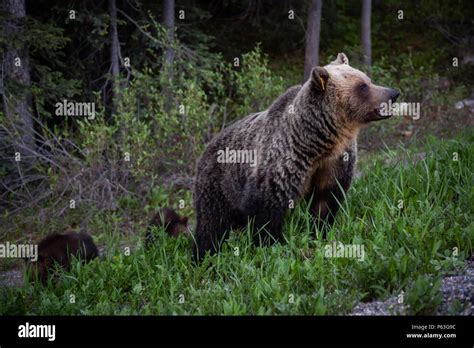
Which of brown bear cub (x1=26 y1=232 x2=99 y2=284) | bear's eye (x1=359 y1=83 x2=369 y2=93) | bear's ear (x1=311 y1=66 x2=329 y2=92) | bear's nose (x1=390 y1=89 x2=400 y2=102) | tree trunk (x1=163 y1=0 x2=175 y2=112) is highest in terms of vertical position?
tree trunk (x1=163 y1=0 x2=175 y2=112)

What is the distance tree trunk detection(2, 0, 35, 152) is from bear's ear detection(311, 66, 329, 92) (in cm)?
570

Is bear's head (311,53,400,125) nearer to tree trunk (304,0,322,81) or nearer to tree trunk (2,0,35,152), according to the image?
tree trunk (2,0,35,152)

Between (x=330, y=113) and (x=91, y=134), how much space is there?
500 cm

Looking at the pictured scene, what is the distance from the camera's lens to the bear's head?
605 centimetres

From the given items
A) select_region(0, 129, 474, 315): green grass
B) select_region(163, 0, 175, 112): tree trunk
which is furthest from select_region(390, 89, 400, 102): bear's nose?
select_region(163, 0, 175, 112): tree trunk

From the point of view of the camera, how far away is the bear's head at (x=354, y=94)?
19.9 ft

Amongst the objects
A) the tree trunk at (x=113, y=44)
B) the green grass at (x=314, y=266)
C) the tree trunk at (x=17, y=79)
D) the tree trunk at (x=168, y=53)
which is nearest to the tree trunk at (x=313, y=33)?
the tree trunk at (x=168, y=53)

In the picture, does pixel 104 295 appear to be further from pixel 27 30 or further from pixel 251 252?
pixel 27 30

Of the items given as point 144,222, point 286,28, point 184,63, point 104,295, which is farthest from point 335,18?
point 104,295

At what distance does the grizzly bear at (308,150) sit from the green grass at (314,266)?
0.81 feet

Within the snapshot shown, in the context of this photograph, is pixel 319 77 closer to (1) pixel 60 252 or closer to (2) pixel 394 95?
(2) pixel 394 95

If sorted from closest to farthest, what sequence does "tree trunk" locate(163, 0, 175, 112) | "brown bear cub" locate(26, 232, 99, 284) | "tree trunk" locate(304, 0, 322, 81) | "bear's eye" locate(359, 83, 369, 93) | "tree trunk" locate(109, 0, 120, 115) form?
"bear's eye" locate(359, 83, 369, 93) < "brown bear cub" locate(26, 232, 99, 284) < "tree trunk" locate(163, 0, 175, 112) < "tree trunk" locate(109, 0, 120, 115) < "tree trunk" locate(304, 0, 322, 81)

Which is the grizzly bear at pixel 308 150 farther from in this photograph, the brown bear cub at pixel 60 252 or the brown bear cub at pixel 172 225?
the brown bear cub at pixel 60 252

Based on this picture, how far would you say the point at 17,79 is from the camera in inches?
420
